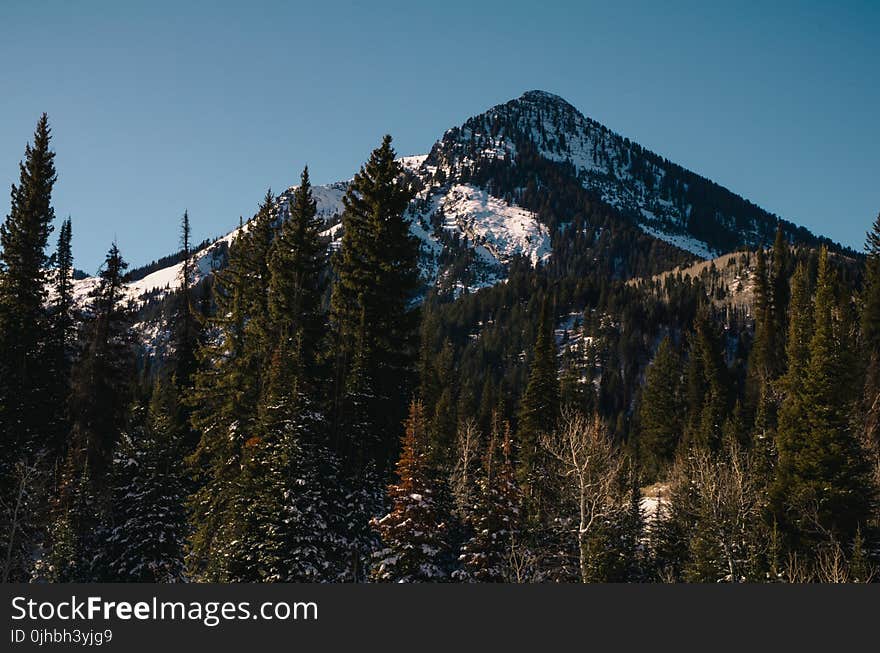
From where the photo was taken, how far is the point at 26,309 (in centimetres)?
4100

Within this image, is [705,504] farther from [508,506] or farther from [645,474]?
[645,474]

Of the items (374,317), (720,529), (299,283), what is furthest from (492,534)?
(299,283)

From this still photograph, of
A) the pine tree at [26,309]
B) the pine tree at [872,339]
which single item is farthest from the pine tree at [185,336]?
the pine tree at [872,339]

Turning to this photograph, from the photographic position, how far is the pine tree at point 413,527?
26.1 meters

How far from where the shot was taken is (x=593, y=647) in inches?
500

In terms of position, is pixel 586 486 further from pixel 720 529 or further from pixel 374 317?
pixel 374 317

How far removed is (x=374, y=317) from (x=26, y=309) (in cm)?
2251

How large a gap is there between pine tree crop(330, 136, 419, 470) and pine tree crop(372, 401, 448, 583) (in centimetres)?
366

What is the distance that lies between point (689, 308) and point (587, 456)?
16775 centimetres

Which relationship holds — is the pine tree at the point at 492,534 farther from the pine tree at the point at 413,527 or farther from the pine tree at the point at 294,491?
the pine tree at the point at 294,491

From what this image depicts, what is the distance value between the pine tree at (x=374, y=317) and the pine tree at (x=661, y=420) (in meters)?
62.5

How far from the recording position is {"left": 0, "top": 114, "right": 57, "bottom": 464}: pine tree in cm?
3862

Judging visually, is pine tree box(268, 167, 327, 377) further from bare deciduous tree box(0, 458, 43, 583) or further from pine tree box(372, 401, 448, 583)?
bare deciduous tree box(0, 458, 43, 583)

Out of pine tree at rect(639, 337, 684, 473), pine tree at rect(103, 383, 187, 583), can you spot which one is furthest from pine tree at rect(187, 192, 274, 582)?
pine tree at rect(639, 337, 684, 473)
